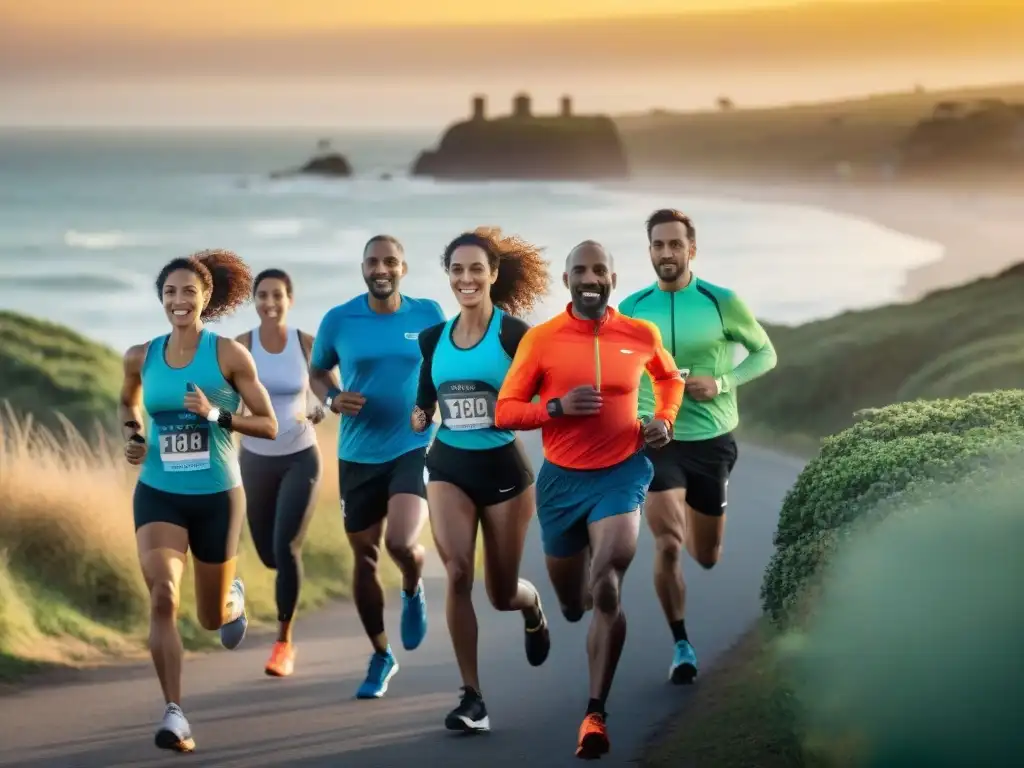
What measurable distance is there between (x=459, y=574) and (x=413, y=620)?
147 centimetres

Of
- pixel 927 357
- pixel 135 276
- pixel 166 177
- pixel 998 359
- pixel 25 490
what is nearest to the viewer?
pixel 25 490

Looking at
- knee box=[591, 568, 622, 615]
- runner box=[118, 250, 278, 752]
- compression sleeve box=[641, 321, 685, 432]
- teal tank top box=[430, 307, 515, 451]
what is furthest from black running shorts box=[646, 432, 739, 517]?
runner box=[118, 250, 278, 752]

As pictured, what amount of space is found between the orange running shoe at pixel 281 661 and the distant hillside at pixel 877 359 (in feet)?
46.9

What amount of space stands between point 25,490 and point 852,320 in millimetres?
21332

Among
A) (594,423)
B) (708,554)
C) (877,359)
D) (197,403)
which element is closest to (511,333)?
(594,423)

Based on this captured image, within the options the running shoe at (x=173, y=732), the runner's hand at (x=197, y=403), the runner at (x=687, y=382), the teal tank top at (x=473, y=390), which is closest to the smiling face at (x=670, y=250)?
the runner at (x=687, y=382)

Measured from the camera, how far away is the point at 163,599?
8.21m

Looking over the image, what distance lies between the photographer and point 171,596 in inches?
324

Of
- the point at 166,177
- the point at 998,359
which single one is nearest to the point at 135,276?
the point at 166,177

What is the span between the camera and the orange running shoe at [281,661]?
33.6 feet

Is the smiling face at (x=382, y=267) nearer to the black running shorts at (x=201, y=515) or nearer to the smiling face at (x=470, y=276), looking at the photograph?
the smiling face at (x=470, y=276)

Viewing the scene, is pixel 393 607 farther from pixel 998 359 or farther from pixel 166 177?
pixel 166 177

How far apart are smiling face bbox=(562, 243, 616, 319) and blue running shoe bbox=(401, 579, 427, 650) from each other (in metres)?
2.21

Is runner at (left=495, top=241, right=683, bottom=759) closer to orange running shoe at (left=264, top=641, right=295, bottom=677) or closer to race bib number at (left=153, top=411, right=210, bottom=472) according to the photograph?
Result: race bib number at (left=153, top=411, right=210, bottom=472)
